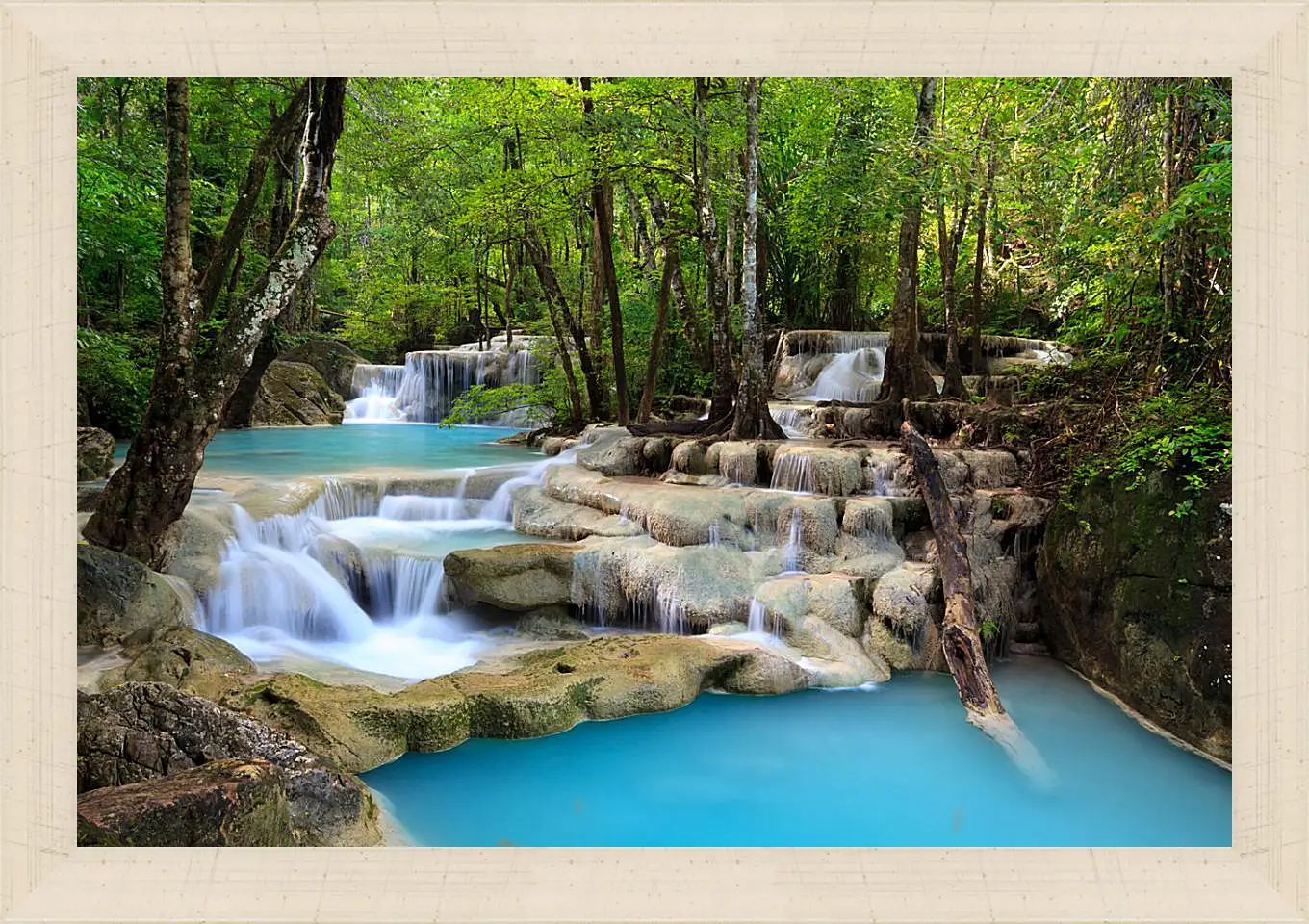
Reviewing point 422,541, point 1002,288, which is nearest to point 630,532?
point 422,541

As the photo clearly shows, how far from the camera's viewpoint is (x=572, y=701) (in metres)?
3.99

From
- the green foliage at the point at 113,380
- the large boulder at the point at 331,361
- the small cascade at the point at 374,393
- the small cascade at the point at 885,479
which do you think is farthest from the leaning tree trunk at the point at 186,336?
the large boulder at the point at 331,361

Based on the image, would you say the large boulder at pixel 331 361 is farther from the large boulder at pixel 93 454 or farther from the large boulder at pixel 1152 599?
the large boulder at pixel 1152 599

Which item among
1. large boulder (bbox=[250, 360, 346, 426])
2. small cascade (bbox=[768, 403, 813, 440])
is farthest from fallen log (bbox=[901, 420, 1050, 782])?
large boulder (bbox=[250, 360, 346, 426])

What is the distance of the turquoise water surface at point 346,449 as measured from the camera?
8.02 m

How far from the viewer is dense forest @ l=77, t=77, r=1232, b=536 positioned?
4.83m

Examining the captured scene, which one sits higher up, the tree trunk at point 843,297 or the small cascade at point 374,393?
the tree trunk at point 843,297

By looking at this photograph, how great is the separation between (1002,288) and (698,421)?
6503 millimetres

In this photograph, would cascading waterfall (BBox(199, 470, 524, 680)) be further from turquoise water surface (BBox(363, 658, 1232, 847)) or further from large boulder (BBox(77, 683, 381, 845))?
large boulder (BBox(77, 683, 381, 845))

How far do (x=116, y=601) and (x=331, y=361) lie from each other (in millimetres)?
11695

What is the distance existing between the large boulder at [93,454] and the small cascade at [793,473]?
17.6 feet

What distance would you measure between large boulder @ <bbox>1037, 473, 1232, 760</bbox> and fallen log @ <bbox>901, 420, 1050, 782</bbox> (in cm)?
56

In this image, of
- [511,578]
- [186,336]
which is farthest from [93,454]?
[511,578]
